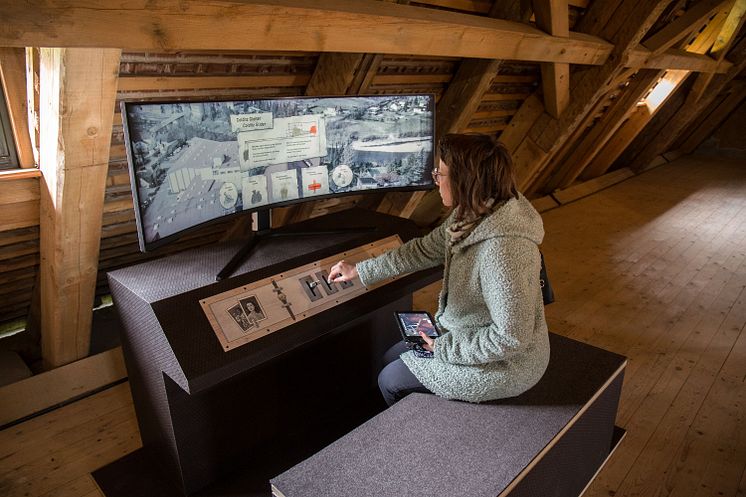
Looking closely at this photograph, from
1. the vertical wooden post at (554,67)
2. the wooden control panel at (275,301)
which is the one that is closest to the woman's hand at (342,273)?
the wooden control panel at (275,301)

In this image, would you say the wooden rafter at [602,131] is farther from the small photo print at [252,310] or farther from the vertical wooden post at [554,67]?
the small photo print at [252,310]

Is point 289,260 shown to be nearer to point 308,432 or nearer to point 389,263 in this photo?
point 389,263

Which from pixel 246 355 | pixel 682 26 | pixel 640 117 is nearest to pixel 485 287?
pixel 246 355

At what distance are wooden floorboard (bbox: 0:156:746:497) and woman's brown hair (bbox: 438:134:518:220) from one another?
1181mm

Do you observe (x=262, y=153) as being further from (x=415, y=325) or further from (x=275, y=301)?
(x=415, y=325)

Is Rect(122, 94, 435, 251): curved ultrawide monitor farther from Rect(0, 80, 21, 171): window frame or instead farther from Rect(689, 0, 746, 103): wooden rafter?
Rect(689, 0, 746, 103): wooden rafter

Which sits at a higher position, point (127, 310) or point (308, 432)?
point (127, 310)

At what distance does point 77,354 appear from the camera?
2389 mm

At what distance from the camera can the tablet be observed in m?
1.75

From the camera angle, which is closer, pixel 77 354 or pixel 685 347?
pixel 77 354

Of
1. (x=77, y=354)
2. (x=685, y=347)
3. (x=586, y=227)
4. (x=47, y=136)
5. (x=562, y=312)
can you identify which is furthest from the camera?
(x=586, y=227)

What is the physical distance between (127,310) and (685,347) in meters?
2.75

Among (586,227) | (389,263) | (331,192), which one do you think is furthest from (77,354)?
(586,227)

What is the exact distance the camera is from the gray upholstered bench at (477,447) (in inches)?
53.5
